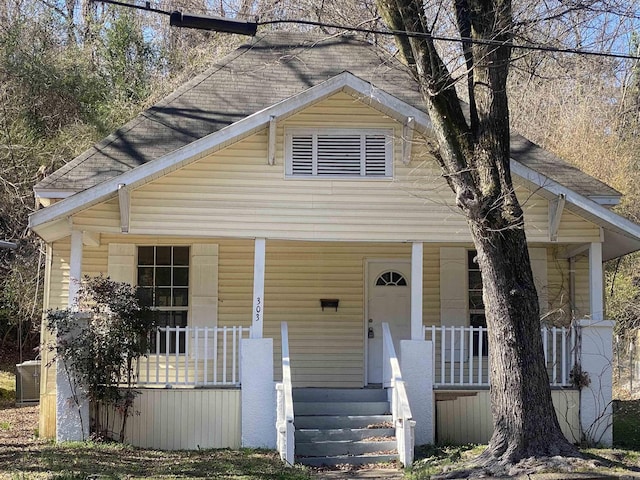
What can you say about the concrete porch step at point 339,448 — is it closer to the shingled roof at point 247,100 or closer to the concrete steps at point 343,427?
the concrete steps at point 343,427

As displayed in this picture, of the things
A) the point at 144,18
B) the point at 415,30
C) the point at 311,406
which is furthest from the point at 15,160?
the point at 415,30

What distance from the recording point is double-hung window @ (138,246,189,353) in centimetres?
1347

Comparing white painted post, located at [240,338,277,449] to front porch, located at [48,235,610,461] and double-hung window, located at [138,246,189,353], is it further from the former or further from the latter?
double-hung window, located at [138,246,189,353]

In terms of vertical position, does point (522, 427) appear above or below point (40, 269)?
below

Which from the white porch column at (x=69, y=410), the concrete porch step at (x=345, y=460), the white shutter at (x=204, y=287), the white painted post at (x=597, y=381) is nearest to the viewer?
the concrete porch step at (x=345, y=460)

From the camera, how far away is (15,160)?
72.0 ft

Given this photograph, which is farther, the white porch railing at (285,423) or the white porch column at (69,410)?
the white porch column at (69,410)

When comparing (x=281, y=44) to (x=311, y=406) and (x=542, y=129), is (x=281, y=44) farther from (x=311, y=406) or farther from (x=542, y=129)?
(x=542, y=129)

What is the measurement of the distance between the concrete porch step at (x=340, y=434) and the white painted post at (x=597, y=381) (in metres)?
2.92

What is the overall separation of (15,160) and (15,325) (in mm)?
4951

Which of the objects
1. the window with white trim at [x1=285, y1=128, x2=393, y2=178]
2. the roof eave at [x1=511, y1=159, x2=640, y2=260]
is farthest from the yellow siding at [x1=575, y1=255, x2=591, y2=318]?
the window with white trim at [x1=285, y1=128, x2=393, y2=178]

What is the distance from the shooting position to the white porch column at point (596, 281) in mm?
12148

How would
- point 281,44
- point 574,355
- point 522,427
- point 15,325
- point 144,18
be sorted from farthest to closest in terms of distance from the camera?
point 144,18, point 15,325, point 281,44, point 574,355, point 522,427

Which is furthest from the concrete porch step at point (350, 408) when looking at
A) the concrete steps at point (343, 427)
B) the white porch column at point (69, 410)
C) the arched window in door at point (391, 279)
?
the white porch column at point (69, 410)
